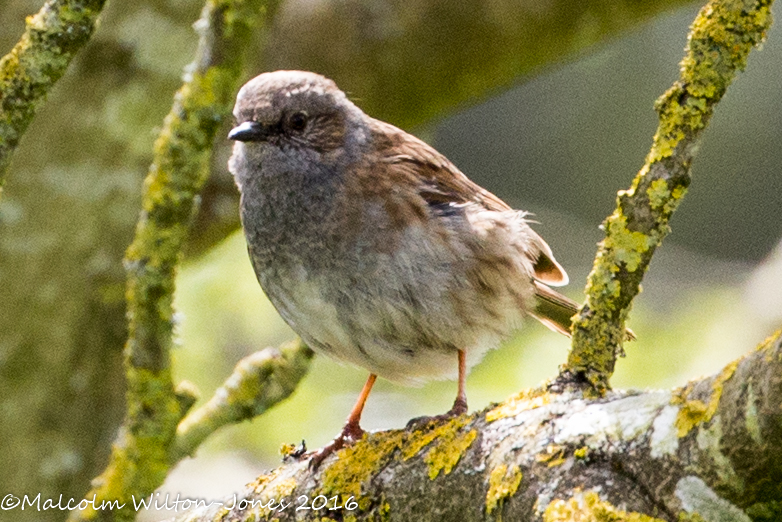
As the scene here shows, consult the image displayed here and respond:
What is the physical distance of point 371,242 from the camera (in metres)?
3.54

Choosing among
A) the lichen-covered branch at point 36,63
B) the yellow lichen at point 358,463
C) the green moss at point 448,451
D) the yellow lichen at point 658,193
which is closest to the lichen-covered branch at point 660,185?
the yellow lichen at point 658,193

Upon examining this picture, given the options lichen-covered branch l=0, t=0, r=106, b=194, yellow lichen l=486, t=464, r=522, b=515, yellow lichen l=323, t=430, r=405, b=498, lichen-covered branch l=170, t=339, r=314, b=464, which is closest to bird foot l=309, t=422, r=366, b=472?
yellow lichen l=323, t=430, r=405, b=498

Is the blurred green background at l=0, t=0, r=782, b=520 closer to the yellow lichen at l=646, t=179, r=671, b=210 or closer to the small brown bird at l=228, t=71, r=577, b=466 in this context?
the small brown bird at l=228, t=71, r=577, b=466

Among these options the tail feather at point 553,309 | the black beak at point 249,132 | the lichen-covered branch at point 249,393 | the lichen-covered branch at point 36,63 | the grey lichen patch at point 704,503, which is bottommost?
the grey lichen patch at point 704,503

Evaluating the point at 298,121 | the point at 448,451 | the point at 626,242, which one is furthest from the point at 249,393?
the point at 626,242

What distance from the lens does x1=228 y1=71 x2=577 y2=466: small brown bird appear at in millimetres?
3518

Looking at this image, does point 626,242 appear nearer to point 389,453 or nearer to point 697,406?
point 697,406

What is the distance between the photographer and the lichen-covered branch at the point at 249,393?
409cm

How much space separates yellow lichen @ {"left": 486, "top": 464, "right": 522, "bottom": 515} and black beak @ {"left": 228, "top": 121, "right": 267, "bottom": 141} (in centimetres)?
192

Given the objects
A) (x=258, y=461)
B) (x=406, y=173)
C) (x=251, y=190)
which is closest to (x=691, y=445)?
(x=406, y=173)

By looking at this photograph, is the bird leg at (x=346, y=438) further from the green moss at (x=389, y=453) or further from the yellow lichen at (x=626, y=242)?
the yellow lichen at (x=626, y=242)

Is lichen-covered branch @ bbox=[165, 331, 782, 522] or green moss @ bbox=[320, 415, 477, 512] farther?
green moss @ bbox=[320, 415, 477, 512]

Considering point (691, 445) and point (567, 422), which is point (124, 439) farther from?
point (691, 445)

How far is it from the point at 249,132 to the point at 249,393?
1113mm
